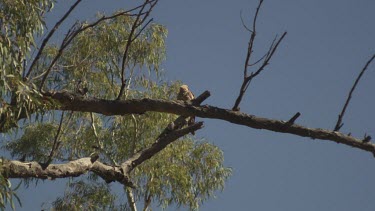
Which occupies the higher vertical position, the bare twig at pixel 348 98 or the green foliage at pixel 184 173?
the bare twig at pixel 348 98

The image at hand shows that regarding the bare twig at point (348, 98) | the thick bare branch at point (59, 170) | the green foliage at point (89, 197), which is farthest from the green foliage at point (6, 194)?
the green foliage at point (89, 197)

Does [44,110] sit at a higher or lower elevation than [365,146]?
lower

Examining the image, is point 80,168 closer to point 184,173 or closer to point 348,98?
point 348,98

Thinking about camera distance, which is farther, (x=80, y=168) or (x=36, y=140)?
(x=36, y=140)

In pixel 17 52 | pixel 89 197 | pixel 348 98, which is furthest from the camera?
pixel 89 197

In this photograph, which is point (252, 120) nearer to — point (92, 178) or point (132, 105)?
point (132, 105)

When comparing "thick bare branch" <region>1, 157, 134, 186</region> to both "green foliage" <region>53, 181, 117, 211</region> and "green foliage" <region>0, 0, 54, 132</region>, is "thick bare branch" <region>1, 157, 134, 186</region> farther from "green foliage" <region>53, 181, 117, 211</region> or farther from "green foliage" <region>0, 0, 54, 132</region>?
"green foliage" <region>53, 181, 117, 211</region>

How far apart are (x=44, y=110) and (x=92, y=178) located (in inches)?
307

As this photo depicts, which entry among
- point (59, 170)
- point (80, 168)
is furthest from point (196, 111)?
point (59, 170)

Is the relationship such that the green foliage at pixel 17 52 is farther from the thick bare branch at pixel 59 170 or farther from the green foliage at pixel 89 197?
the green foliage at pixel 89 197

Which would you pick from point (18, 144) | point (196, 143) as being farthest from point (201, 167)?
point (18, 144)

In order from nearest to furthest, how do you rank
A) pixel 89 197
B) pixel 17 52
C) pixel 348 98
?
1. pixel 348 98
2. pixel 17 52
3. pixel 89 197

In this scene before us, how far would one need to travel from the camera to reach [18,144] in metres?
13.1

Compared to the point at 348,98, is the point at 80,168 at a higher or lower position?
lower
